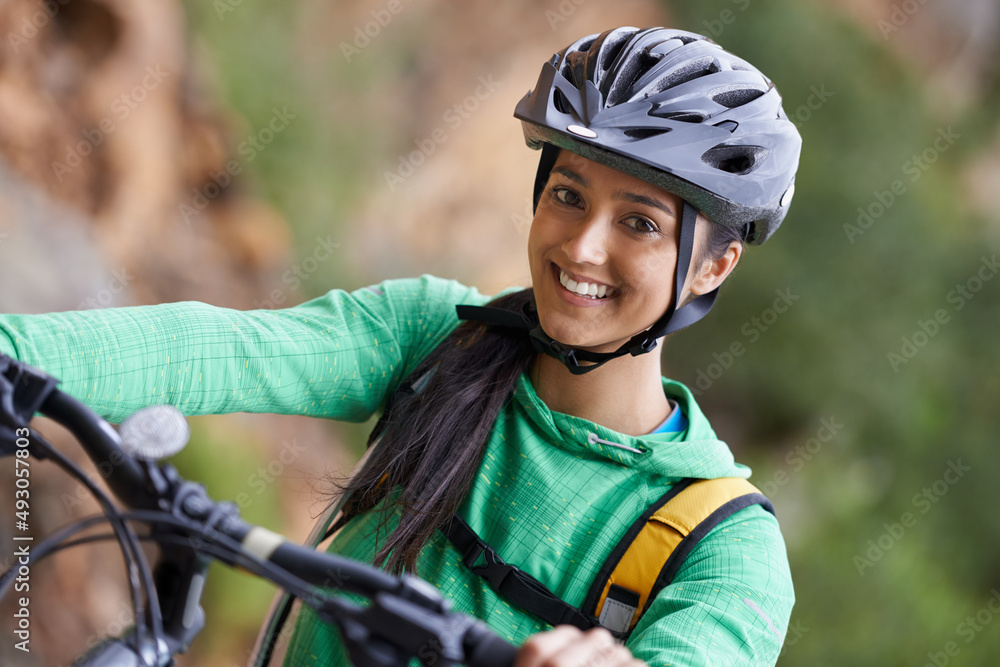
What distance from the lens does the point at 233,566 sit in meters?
0.93

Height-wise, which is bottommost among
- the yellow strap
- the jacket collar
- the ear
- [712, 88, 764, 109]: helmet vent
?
the yellow strap

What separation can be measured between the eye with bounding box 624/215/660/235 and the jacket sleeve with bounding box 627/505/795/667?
2.10ft

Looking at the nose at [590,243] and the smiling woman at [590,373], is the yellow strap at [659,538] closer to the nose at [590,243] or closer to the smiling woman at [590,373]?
the smiling woman at [590,373]

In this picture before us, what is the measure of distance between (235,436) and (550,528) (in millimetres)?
3491

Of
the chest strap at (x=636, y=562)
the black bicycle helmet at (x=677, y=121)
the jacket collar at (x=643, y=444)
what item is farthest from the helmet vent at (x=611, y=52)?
the chest strap at (x=636, y=562)

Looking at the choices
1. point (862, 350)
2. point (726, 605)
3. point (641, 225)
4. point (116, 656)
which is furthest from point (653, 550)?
point (862, 350)

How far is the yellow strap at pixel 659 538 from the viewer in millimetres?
1595

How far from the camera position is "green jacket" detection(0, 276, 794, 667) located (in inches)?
55.2

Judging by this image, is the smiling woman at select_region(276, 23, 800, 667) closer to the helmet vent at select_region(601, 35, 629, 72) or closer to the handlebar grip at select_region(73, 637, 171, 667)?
the helmet vent at select_region(601, 35, 629, 72)

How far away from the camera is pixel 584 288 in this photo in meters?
1.76

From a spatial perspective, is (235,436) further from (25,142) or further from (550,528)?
(550,528)

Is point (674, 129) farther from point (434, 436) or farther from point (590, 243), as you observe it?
point (434, 436)

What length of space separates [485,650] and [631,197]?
1.12 meters

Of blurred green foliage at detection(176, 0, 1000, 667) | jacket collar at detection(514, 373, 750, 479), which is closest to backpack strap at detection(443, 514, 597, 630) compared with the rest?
jacket collar at detection(514, 373, 750, 479)
